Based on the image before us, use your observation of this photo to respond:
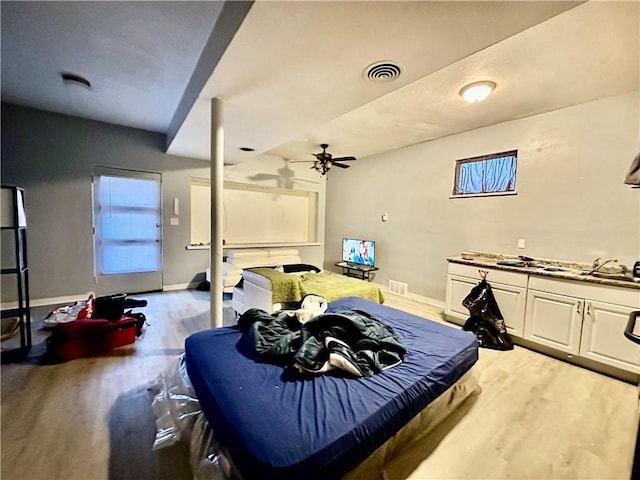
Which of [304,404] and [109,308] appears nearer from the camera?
[304,404]

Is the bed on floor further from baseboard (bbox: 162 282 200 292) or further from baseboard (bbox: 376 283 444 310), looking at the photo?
baseboard (bbox: 162 282 200 292)

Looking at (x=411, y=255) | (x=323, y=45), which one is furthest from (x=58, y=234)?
(x=411, y=255)

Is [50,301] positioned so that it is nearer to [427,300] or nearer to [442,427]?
[442,427]

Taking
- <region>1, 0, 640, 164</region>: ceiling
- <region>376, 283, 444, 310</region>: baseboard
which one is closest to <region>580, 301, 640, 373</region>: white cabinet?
<region>376, 283, 444, 310</region>: baseboard

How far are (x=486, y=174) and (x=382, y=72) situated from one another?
9.07ft

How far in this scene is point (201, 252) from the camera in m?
5.13

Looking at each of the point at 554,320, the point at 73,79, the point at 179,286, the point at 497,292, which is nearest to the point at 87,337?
the point at 179,286

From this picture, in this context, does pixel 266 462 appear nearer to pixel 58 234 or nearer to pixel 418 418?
pixel 418 418

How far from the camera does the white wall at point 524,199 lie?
2.82m

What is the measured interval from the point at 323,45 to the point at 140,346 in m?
3.11

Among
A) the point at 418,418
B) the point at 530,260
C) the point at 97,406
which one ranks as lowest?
the point at 97,406

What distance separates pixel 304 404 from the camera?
1193 millimetres

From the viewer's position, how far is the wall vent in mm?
4965

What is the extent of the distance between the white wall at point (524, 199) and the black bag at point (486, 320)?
3.12 ft
